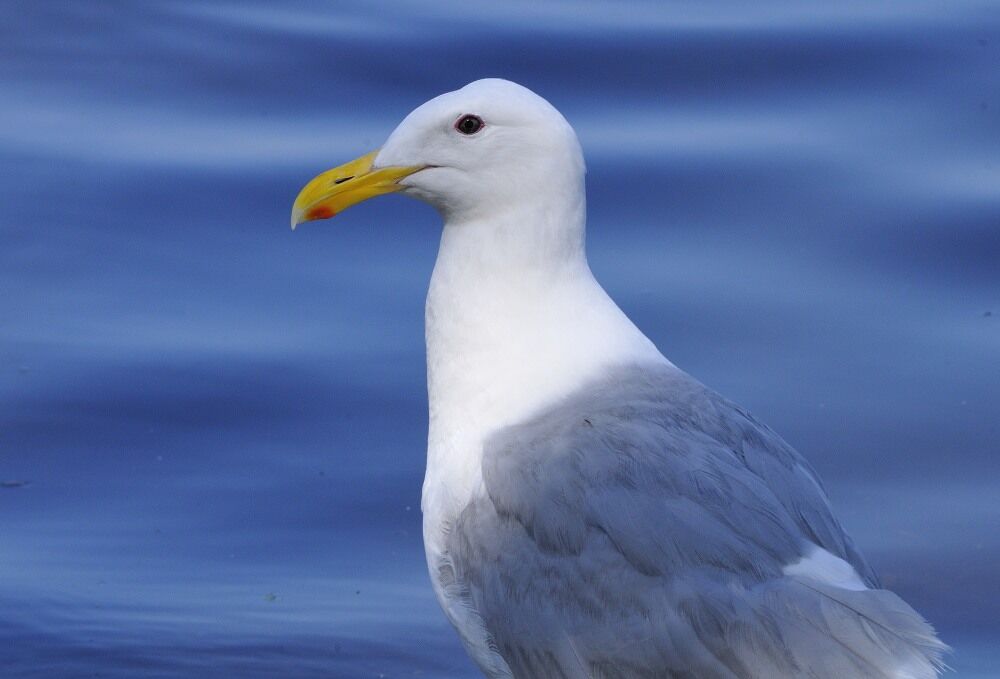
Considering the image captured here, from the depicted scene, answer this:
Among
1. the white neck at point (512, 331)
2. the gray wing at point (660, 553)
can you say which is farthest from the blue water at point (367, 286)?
the gray wing at point (660, 553)

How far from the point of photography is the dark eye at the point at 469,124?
4.31 meters

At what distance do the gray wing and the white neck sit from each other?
93 mm

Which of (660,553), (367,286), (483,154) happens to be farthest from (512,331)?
(367,286)

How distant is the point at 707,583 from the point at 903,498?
2472 millimetres

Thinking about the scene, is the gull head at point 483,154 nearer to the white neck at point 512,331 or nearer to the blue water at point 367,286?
the white neck at point 512,331

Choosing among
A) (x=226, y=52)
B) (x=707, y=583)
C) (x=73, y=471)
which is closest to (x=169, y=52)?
(x=226, y=52)

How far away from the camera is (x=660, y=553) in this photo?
386cm

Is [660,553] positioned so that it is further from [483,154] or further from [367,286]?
[367,286]

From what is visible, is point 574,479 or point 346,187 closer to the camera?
point 574,479

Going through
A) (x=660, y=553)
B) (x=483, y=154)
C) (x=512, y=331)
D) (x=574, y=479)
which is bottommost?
(x=660, y=553)

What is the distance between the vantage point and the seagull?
3.75 m

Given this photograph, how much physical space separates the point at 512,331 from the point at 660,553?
2.37ft

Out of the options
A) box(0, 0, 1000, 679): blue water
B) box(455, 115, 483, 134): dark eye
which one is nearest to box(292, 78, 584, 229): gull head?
box(455, 115, 483, 134): dark eye

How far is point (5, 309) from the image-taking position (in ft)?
22.8
